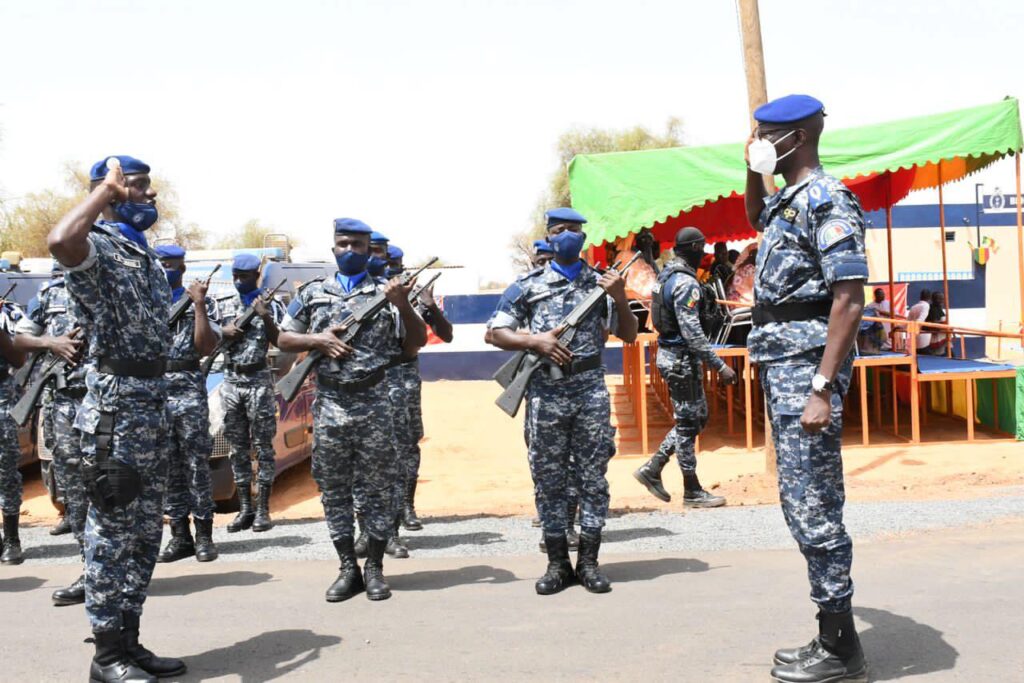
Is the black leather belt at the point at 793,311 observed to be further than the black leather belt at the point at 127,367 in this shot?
No

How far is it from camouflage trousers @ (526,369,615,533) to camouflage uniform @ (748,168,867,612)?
1602mm

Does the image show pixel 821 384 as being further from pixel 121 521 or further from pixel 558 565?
pixel 121 521

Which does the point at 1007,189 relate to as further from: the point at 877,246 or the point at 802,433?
the point at 802,433

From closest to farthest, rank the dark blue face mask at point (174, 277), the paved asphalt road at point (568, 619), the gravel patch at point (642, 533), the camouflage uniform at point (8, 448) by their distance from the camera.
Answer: the paved asphalt road at point (568, 619) < the gravel patch at point (642, 533) < the camouflage uniform at point (8, 448) < the dark blue face mask at point (174, 277)

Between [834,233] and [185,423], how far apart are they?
→ 446cm

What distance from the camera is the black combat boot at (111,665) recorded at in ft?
12.8

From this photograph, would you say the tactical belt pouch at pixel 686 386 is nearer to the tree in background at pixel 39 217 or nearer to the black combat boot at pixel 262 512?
the black combat boot at pixel 262 512

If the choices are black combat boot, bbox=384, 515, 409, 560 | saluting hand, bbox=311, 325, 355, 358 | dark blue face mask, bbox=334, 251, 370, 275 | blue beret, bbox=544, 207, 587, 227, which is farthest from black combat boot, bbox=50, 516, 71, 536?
blue beret, bbox=544, 207, 587, 227

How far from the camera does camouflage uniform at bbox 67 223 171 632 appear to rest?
12.5 ft

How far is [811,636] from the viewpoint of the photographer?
4.16 metres

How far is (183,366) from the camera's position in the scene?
635 centimetres

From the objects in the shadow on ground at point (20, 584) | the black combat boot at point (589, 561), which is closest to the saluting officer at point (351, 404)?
the black combat boot at point (589, 561)

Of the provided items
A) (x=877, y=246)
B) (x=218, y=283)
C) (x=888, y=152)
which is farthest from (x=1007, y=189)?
(x=218, y=283)

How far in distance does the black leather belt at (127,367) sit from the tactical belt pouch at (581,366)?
211 centimetres
